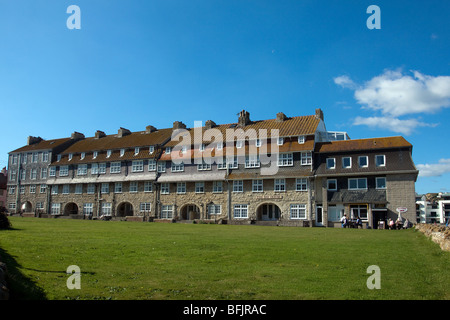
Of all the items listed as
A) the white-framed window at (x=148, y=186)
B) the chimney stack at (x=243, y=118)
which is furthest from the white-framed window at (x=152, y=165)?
the chimney stack at (x=243, y=118)

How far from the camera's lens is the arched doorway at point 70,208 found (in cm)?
6306

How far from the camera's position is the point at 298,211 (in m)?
45.0

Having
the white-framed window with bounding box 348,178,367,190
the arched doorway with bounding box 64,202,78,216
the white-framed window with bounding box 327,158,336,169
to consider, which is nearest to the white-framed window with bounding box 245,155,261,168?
the white-framed window with bounding box 327,158,336,169

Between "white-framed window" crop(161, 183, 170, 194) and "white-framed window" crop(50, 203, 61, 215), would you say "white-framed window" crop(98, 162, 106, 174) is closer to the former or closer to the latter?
"white-framed window" crop(50, 203, 61, 215)

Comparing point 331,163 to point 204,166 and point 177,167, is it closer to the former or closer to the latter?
point 204,166

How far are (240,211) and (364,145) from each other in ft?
55.9

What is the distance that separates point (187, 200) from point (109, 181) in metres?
14.0

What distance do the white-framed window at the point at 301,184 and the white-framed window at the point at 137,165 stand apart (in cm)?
2378

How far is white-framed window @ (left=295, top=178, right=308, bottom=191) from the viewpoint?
148 feet

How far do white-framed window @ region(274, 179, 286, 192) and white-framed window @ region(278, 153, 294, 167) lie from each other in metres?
1.97

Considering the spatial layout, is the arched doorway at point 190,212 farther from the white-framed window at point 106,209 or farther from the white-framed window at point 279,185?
the white-framed window at point 279,185
